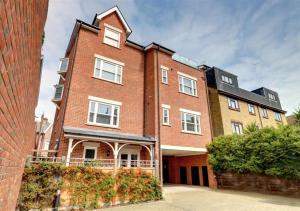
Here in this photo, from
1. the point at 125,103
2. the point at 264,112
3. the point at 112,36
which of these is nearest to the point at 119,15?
the point at 112,36

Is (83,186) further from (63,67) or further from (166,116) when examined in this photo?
(63,67)

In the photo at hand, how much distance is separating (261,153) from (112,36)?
51.9 ft

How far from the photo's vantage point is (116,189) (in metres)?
11.1

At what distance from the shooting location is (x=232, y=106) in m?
23.2

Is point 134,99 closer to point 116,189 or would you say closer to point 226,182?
point 116,189

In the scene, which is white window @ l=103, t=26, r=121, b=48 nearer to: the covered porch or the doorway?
the covered porch

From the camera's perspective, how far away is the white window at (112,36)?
53.9 feet

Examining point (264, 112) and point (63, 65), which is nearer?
point (63, 65)

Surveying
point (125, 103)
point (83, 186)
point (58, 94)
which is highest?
point (58, 94)

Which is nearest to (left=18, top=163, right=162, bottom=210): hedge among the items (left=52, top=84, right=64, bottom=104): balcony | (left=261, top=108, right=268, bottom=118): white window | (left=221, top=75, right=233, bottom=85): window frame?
(left=52, top=84, right=64, bottom=104): balcony

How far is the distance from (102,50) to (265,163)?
15.8 metres

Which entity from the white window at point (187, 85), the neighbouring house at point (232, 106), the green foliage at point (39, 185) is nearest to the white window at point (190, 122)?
the white window at point (187, 85)

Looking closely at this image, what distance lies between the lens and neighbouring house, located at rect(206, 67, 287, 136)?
21.5 m

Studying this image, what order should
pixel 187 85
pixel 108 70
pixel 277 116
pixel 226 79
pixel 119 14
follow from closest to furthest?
pixel 108 70 → pixel 119 14 → pixel 187 85 → pixel 226 79 → pixel 277 116
